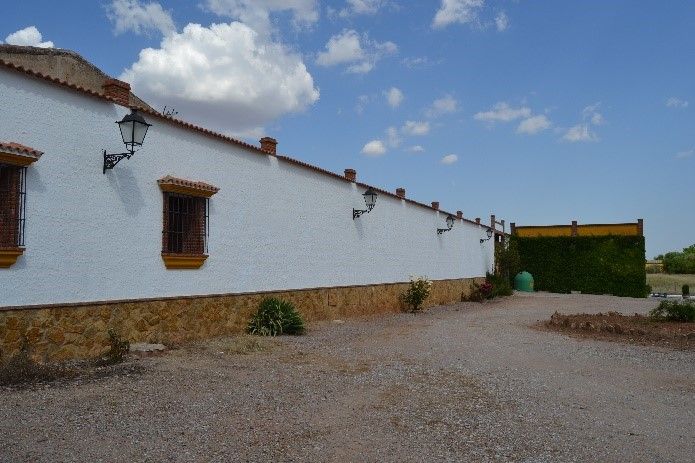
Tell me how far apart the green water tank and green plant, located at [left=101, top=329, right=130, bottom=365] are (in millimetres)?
24506

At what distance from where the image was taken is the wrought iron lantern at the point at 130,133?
8.29 m

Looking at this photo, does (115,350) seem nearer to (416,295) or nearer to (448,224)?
(416,295)

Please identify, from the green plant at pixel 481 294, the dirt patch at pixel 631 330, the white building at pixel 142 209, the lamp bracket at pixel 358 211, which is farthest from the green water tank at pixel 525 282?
the white building at pixel 142 209

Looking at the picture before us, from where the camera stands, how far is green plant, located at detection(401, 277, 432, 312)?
727 inches

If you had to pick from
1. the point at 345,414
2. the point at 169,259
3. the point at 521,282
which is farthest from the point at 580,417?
the point at 521,282

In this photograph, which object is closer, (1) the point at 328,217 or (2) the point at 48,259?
(2) the point at 48,259

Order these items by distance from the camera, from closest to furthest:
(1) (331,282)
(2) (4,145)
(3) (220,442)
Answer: (3) (220,442)
(2) (4,145)
(1) (331,282)

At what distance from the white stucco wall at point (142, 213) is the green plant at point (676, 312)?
26.6 ft

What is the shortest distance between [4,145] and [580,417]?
7509 millimetres

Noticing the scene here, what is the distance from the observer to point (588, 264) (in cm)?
2803

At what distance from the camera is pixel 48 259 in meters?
7.60

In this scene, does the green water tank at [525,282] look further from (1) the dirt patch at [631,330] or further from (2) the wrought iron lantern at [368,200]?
(2) the wrought iron lantern at [368,200]

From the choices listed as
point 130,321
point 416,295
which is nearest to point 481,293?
point 416,295

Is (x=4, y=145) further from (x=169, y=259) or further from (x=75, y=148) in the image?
(x=169, y=259)
